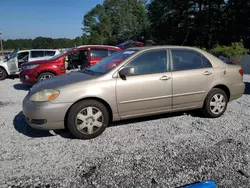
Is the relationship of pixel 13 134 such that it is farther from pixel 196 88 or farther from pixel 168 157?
pixel 196 88

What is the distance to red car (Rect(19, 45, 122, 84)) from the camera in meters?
7.52

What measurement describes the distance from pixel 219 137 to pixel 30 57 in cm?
999

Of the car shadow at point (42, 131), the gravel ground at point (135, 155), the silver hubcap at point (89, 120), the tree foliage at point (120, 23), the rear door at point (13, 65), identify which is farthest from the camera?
the tree foliage at point (120, 23)

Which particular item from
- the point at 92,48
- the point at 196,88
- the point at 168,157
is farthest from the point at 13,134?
the point at 92,48

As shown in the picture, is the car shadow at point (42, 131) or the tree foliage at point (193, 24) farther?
the tree foliage at point (193, 24)

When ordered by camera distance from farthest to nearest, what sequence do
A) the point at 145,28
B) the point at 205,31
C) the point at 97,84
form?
1. the point at 145,28
2. the point at 205,31
3. the point at 97,84

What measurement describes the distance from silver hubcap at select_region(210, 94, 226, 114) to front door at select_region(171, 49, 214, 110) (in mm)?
266

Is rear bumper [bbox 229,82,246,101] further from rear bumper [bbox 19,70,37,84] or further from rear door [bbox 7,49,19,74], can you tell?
rear door [bbox 7,49,19,74]

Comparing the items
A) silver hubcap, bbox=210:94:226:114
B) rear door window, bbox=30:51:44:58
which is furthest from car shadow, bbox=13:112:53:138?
rear door window, bbox=30:51:44:58

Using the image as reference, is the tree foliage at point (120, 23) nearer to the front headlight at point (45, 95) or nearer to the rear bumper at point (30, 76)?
the rear bumper at point (30, 76)

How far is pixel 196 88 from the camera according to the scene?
4.22 m

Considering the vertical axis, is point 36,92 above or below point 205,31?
below

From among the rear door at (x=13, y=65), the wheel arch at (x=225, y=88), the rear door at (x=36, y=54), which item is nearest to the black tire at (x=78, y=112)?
the wheel arch at (x=225, y=88)

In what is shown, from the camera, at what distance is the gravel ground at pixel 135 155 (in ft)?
8.41
